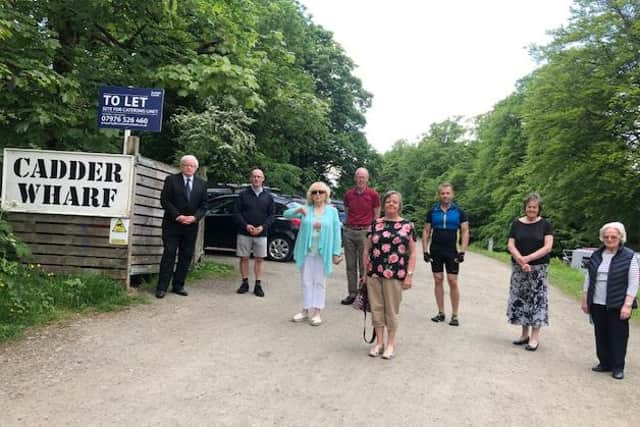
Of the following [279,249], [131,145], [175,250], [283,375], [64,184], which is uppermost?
[131,145]

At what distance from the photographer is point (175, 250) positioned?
7867 mm

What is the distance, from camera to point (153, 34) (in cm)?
916

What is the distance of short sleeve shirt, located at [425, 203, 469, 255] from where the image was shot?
7.25 m

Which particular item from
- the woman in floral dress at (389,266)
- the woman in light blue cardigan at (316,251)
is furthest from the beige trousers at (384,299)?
the woman in light blue cardigan at (316,251)

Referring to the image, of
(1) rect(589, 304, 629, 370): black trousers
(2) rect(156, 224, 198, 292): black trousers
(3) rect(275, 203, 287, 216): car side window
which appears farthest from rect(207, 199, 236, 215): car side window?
(1) rect(589, 304, 629, 370): black trousers

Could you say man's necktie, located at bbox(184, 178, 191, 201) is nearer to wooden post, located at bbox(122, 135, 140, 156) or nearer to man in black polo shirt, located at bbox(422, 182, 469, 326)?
wooden post, located at bbox(122, 135, 140, 156)

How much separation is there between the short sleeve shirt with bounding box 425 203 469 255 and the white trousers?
1566 mm

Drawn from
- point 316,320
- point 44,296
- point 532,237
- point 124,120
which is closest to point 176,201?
point 124,120

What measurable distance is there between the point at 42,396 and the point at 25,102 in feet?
16.4

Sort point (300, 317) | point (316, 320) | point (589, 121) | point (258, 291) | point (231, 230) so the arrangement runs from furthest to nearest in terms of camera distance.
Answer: point (589, 121) < point (231, 230) < point (258, 291) < point (300, 317) < point (316, 320)

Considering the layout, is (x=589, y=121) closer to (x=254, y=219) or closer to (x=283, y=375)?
(x=254, y=219)

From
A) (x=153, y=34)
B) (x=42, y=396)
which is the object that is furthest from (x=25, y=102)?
(x=42, y=396)

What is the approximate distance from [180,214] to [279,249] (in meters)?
5.89

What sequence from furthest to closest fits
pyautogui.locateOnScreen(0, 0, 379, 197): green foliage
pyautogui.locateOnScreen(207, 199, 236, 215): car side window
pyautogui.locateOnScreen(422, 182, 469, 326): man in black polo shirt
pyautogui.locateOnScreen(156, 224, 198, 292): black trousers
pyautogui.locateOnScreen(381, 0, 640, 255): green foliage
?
pyautogui.locateOnScreen(381, 0, 640, 255): green foliage < pyautogui.locateOnScreen(207, 199, 236, 215): car side window < pyautogui.locateOnScreen(156, 224, 198, 292): black trousers < pyautogui.locateOnScreen(0, 0, 379, 197): green foliage < pyautogui.locateOnScreen(422, 182, 469, 326): man in black polo shirt
